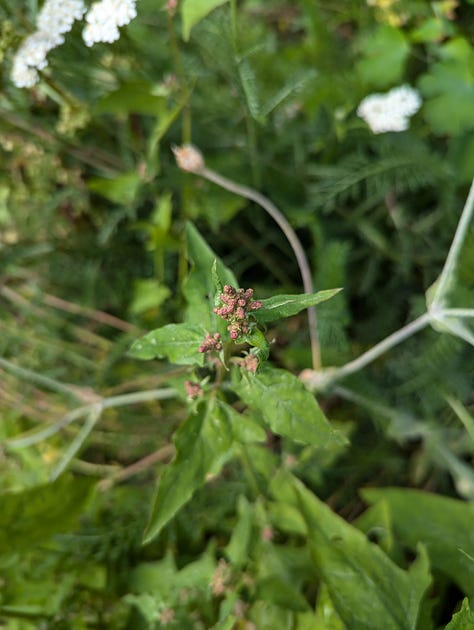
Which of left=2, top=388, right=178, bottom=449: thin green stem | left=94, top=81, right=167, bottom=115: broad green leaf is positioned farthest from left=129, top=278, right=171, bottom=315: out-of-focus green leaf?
left=94, top=81, right=167, bottom=115: broad green leaf

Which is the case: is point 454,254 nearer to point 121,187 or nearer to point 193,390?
point 193,390

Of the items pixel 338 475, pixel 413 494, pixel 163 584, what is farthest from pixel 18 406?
pixel 413 494

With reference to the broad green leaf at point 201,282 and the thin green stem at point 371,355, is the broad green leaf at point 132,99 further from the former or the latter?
the thin green stem at point 371,355

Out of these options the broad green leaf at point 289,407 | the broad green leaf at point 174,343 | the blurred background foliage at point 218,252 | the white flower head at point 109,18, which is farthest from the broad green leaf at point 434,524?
the white flower head at point 109,18

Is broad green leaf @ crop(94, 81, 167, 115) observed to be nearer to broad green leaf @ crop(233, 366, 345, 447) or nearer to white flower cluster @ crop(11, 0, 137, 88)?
white flower cluster @ crop(11, 0, 137, 88)

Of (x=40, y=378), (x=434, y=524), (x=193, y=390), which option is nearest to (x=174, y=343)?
(x=193, y=390)

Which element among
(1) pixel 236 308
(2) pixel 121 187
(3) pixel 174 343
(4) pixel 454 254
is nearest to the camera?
(1) pixel 236 308
